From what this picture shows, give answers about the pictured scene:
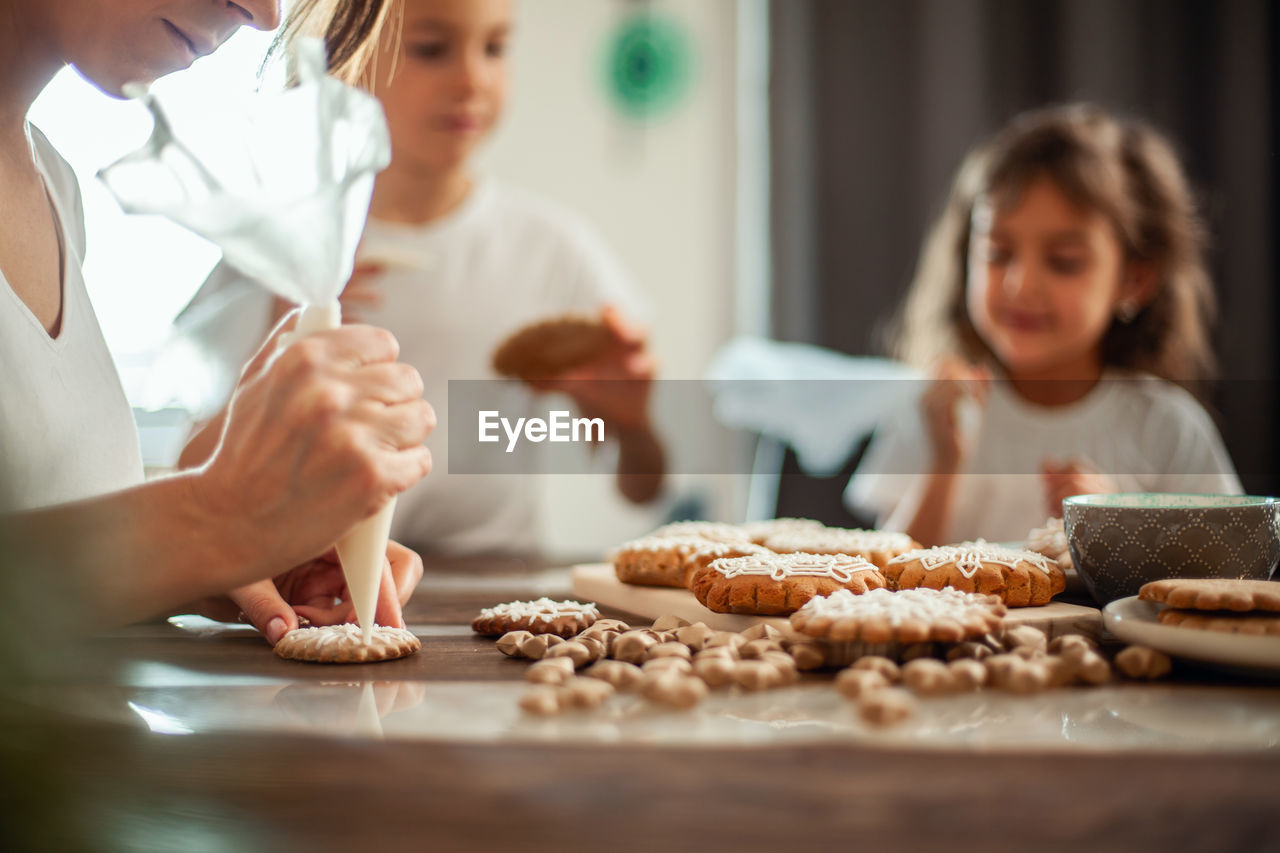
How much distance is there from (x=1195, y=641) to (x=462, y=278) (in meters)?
1.92

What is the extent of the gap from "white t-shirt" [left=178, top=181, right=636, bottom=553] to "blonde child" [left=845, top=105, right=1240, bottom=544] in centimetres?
87

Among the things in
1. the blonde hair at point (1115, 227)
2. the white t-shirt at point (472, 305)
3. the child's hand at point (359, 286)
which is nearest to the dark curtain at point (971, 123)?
the blonde hair at point (1115, 227)

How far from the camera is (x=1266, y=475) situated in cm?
290

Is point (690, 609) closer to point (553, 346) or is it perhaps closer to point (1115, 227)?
point (553, 346)

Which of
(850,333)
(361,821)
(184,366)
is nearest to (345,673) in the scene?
(361,821)

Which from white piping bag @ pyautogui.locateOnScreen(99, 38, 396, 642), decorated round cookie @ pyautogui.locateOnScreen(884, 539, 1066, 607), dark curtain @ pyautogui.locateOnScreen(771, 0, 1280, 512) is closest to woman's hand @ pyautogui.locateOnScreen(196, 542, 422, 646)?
white piping bag @ pyautogui.locateOnScreen(99, 38, 396, 642)

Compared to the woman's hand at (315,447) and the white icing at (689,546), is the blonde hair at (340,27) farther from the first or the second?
the white icing at (689,546)

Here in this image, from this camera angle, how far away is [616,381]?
1.73 m

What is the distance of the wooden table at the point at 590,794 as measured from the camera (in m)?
0.38

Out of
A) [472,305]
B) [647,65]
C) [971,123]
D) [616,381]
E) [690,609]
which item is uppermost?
[647,65]

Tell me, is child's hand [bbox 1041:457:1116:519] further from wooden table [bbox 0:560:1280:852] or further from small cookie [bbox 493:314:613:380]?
wooden table [bbox 0:560:1280:852]

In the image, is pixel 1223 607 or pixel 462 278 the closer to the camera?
pixel 1223 607

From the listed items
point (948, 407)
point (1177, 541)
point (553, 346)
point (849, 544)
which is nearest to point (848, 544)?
point (849, 544)

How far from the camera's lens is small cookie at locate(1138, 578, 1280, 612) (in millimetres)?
578
